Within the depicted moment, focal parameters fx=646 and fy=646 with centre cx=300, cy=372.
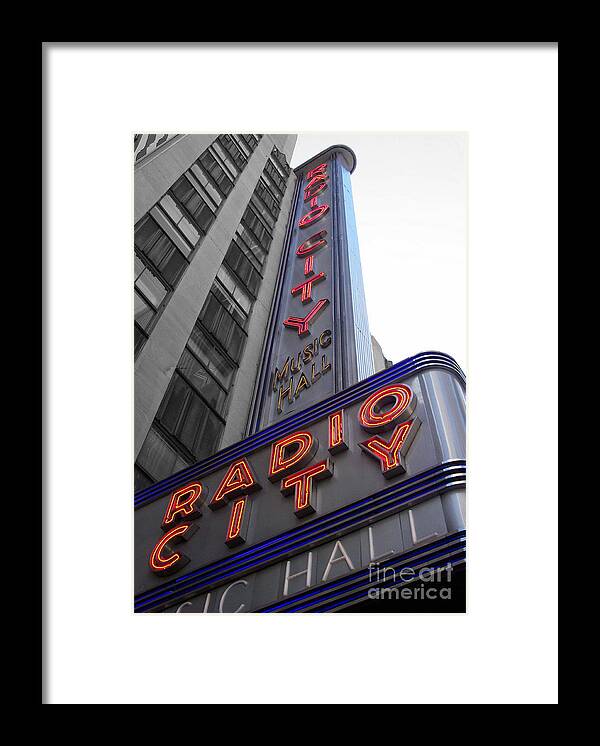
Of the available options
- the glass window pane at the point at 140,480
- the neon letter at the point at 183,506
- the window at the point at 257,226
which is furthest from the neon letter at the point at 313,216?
the neon letter at the point at 183,506

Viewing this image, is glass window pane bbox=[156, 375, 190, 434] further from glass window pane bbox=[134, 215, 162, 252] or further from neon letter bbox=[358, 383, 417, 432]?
neon letter bbox=[358, 383, 417, 432]

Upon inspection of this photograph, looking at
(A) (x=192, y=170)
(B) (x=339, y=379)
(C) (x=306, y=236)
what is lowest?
(B) (x=339, y=379)

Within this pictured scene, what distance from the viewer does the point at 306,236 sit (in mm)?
26312

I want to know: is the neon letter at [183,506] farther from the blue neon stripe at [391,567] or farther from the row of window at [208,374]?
the row of window at [208,374]

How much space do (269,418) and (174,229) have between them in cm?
990

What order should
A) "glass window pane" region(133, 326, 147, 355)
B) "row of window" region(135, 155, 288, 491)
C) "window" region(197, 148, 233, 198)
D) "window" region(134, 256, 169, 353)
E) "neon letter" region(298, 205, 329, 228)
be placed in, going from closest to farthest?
1. "row of window" region(135, 155, 288, 491)
2. "glass window pane" region(133, 326, 147, 355)
3. "window" region(134, 256, 169, 353)
4. "window" region(197, 148, 233, 198)
5. "neon letter" region(298, 205, 329, 228)

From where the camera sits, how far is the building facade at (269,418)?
773cm

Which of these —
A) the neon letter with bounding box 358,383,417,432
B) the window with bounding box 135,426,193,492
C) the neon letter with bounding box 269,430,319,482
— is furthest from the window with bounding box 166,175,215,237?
the neon letter with bounding box 358,383,417,432

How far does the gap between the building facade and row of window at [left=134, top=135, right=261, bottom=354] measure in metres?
0.08

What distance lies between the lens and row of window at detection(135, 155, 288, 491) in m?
16.5

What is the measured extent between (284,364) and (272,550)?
8994mm
